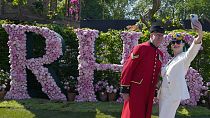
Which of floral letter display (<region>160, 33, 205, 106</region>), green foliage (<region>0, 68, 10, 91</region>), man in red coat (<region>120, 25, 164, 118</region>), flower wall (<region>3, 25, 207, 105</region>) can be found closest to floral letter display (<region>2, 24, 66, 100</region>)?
flower wall (<region>3, 25, 207, 105</region>)

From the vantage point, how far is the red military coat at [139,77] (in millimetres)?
6031

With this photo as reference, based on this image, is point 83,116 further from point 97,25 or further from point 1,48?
point 97,25

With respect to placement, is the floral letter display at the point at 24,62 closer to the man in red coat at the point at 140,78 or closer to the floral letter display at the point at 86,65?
the floral letter display at the point at 86,65

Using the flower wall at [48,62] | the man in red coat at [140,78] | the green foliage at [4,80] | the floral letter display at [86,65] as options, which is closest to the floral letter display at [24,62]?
the flower wall at [48,62]

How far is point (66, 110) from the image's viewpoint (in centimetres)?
936

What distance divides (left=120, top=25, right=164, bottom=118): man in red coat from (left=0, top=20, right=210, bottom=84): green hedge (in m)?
4.96

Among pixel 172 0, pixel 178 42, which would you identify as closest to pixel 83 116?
pixel 178 42

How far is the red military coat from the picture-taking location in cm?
603

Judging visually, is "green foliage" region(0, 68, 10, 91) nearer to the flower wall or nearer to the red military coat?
the flower wall

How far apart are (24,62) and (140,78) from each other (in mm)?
5064

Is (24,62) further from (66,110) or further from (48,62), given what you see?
(66,110)

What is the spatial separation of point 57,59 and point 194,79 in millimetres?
3462

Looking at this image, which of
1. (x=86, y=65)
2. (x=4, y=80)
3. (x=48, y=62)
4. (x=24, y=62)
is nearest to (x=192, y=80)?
(x=86, y=65)

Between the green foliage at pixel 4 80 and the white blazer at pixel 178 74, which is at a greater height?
the white blazer at pixel 178 74
